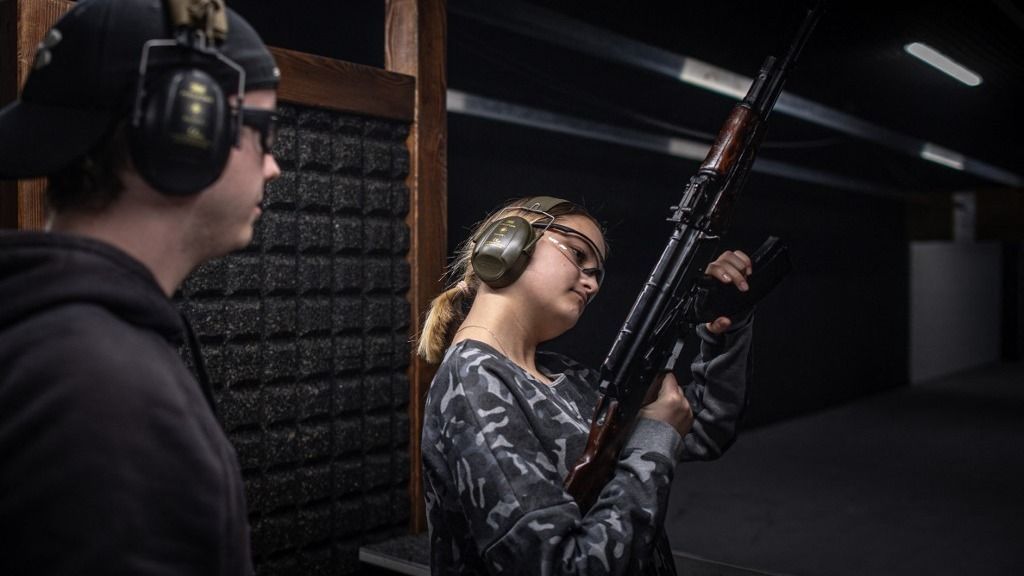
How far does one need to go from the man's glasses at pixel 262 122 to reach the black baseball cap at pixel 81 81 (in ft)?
0.32

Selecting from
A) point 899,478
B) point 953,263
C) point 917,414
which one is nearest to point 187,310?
point 899,478

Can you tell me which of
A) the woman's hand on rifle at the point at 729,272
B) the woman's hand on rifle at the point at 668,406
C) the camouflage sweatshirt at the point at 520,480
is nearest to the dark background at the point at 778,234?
the woman's hand on rifle at the point at 729,272

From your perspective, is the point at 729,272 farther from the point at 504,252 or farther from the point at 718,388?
the point at 504,252

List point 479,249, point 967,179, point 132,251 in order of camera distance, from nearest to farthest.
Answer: point 132,251 → point 479,249 → point 967,179

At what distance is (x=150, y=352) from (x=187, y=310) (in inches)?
46.7

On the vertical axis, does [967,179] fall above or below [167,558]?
above

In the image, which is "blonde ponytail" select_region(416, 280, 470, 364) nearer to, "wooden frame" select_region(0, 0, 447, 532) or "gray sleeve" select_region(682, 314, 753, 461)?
"gray sleeve" select_region(682, 314, 753, 461)

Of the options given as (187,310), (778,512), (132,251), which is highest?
(132,251)

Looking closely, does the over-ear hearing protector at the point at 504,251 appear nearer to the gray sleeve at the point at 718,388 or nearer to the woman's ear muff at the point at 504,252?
the woman's ear muff at the point at 504,252

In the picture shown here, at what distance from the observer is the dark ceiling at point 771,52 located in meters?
3.82

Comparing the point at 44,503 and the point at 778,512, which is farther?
the point at 778,512

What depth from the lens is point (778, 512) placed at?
4.87m

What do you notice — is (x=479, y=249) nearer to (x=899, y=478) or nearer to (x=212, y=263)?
(x=212, y=263)

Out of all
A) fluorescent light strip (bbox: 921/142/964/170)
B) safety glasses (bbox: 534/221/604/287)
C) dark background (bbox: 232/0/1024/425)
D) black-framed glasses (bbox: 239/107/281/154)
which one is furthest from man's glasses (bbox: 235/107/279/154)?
fluorescent light strip (bbox: 921/142/964/170)
